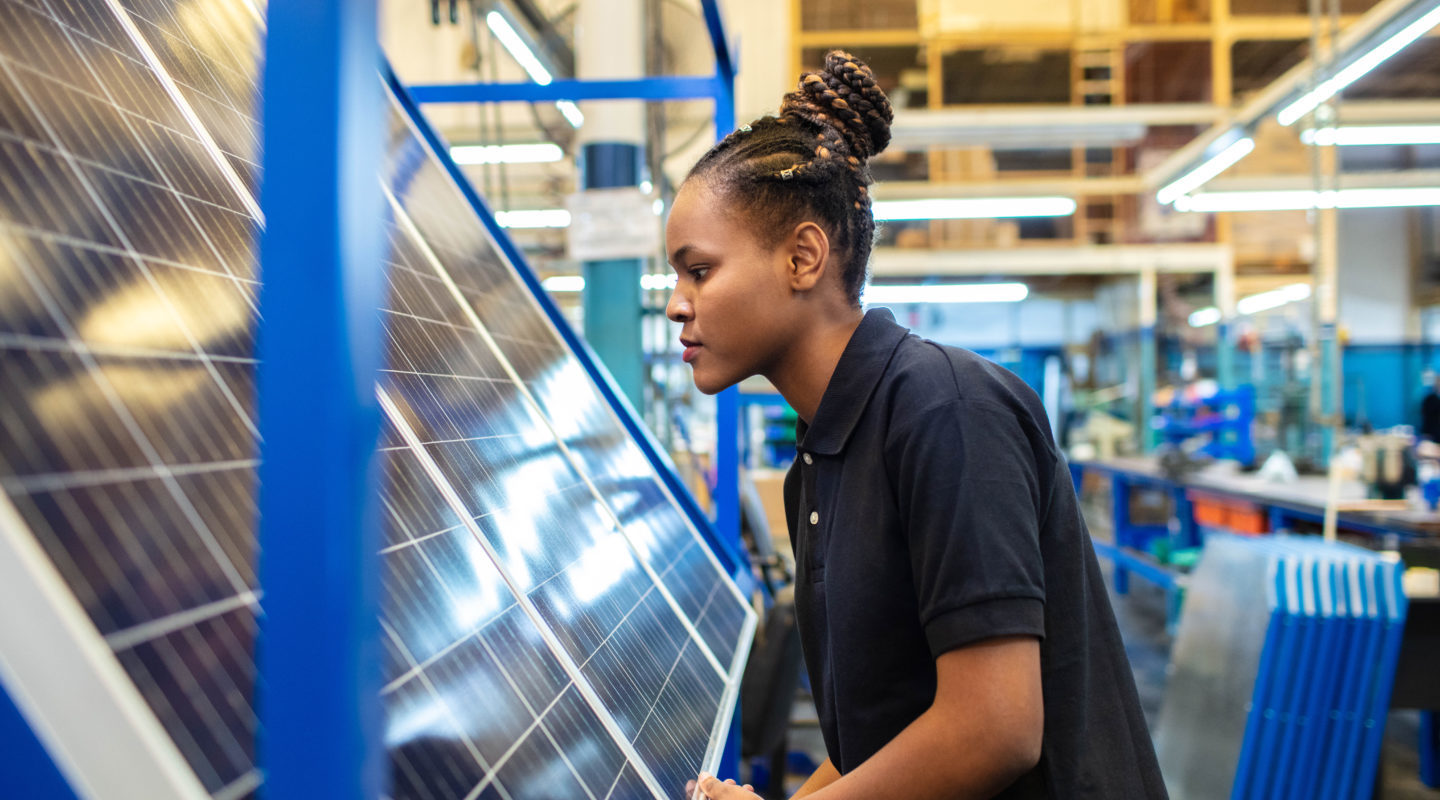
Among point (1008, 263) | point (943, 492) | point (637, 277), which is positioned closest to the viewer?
point (943, 492)

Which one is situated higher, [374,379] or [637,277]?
[637,277]

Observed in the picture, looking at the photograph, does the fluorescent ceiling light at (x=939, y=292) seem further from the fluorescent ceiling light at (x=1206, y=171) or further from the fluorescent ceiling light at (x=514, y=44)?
the fluorescent ceiling light at (x=514, y=44)

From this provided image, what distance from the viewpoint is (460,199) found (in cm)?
192

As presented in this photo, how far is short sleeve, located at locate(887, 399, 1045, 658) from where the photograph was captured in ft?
2.93

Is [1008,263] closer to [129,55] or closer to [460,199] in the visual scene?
[460,199]

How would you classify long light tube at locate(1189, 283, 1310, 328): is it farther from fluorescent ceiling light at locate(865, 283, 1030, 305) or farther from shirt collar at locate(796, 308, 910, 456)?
shirt collar at locate(796, 308, 910, 456)

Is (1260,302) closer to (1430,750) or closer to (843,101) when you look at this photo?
(1430,750)

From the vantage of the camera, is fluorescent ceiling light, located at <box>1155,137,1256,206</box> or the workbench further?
fluorescent ceiling light, located at <box>1155,137,1256,206</box>

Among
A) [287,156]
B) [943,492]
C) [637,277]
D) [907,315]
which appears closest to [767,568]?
[637,277]

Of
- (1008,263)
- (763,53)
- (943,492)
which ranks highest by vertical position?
(763,53)

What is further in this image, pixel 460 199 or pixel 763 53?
pixel 763 53

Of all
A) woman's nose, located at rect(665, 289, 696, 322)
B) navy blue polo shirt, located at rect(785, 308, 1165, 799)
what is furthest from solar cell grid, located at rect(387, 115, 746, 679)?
navy blue polo shirt, located at rect(785, 308, 1165, 799)

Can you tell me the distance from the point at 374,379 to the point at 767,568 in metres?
3.39

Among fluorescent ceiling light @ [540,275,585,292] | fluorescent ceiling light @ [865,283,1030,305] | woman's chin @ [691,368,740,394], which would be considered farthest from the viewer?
fluorescent ceiling light @ [865,283,1030,305]
